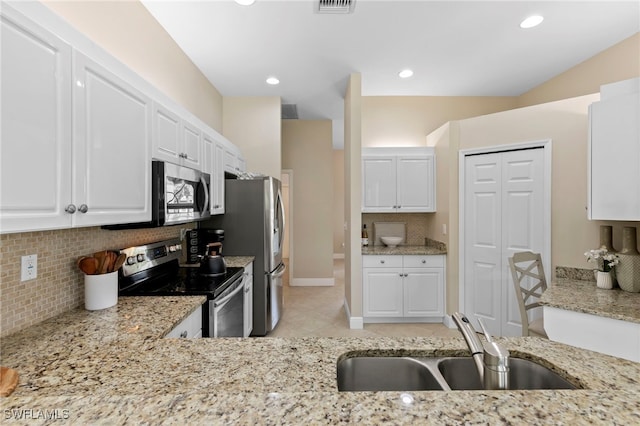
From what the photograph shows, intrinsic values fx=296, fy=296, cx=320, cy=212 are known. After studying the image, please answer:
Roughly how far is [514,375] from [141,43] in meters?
3.04

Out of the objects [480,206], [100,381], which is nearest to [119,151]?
[100,381]

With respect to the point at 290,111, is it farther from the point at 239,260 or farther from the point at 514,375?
the point at 514,375

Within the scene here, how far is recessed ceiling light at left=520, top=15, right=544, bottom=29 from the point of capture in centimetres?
248

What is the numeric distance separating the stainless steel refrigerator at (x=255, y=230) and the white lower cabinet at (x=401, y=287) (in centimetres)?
120

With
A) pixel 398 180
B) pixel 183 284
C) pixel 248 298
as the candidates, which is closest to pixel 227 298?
pixel 183 284

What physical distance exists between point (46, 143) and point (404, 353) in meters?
1.52

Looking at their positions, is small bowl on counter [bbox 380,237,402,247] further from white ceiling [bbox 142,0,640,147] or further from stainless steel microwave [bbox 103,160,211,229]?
stainless steel microwave [bbox 103,160,211,229]

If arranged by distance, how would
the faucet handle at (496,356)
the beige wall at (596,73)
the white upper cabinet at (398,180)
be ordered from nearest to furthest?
the faucet handle at (496,356) → the beige wall at (596,73) → the white upper cabinet at (398,180)

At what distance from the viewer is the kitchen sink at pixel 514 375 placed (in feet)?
3.05

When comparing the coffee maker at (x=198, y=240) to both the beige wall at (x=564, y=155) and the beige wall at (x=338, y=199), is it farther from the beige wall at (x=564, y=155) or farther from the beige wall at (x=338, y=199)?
the beige wall at (x=338, y=199)

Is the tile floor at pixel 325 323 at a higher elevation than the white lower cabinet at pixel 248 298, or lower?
lower

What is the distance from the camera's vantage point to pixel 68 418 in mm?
629

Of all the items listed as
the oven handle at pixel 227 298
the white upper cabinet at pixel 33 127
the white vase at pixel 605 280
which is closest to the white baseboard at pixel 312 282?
the oven handle at pixel 227 298

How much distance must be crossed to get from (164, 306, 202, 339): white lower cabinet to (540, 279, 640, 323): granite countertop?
2.27 m
